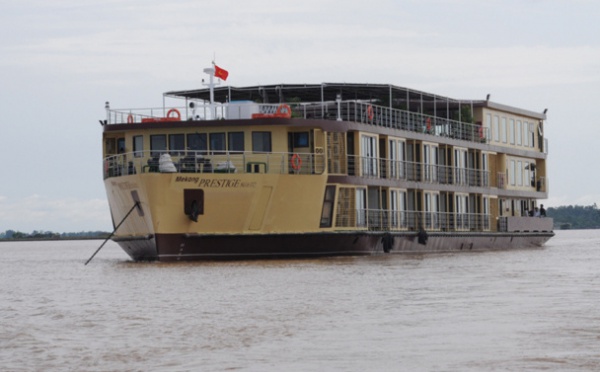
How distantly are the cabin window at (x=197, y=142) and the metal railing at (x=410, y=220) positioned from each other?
5.09 m

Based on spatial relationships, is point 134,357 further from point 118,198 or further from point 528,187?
point 528,187

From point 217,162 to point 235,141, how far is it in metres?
1.19

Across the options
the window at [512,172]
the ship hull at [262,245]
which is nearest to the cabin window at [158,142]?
the ship hull at [262,245]

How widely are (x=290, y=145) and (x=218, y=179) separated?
424cm

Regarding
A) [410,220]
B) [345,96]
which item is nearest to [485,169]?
[410,220]

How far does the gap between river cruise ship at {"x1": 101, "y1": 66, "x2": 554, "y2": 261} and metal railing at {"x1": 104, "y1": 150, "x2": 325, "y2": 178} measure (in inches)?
1.7

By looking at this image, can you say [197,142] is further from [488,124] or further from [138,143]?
[488,124]

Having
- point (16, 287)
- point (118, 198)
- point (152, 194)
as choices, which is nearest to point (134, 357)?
point (16, 287)

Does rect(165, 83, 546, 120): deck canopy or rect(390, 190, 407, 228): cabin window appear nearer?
rect(390, 190, 407, 228): cabin window

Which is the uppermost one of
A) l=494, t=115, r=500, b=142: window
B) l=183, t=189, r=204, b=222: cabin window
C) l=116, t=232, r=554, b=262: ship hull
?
l=494, t=115, r=500, b=142: window

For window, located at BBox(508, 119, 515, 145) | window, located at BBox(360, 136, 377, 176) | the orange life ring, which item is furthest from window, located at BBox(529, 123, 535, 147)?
the orange life ring

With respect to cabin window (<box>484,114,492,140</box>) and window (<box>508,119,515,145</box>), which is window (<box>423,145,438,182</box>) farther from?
window (<box>508,119,515,145</box>)

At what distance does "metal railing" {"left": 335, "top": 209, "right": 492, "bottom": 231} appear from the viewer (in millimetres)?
42625

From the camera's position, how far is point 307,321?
1877 centimetres
